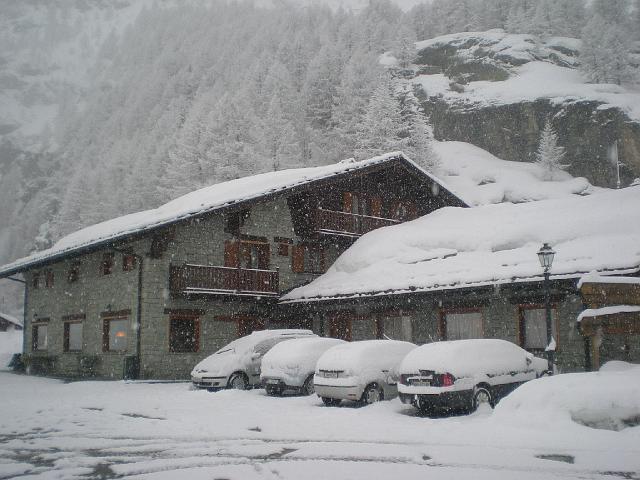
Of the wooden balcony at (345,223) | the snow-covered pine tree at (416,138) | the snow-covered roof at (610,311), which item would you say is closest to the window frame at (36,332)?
A: the wooden balcony at (345,223)

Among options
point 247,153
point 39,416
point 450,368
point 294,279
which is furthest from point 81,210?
point 450,368

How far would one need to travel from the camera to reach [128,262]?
23906 millimetres

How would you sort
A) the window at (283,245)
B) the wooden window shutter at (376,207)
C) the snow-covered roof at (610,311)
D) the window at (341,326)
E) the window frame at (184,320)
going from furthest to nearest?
the wooden window shutter at (376,207) < the window at (283,245) < the window at (341,326) < the window frame at (184,320) < the snow-covered roof at (610,311)

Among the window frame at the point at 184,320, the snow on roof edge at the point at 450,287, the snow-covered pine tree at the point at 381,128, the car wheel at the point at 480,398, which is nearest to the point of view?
the car wheel at the point at 480,398

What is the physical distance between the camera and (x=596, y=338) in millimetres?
11367

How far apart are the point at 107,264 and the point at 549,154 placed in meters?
49.0

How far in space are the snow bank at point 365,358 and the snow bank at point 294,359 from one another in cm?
139

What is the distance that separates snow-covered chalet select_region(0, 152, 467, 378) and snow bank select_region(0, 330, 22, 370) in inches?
226

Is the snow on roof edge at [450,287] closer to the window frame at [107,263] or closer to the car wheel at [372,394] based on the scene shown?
the car wheel at [372,394]

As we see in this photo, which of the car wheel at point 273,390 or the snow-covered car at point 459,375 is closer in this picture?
the snow-covered car at point 459,375

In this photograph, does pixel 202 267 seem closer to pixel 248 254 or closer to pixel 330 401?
pixel 248 254

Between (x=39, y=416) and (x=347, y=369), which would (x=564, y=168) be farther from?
(x=39, y=416)

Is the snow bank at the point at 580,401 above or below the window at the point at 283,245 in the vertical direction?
below

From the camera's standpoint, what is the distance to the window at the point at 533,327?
18.1 metres
